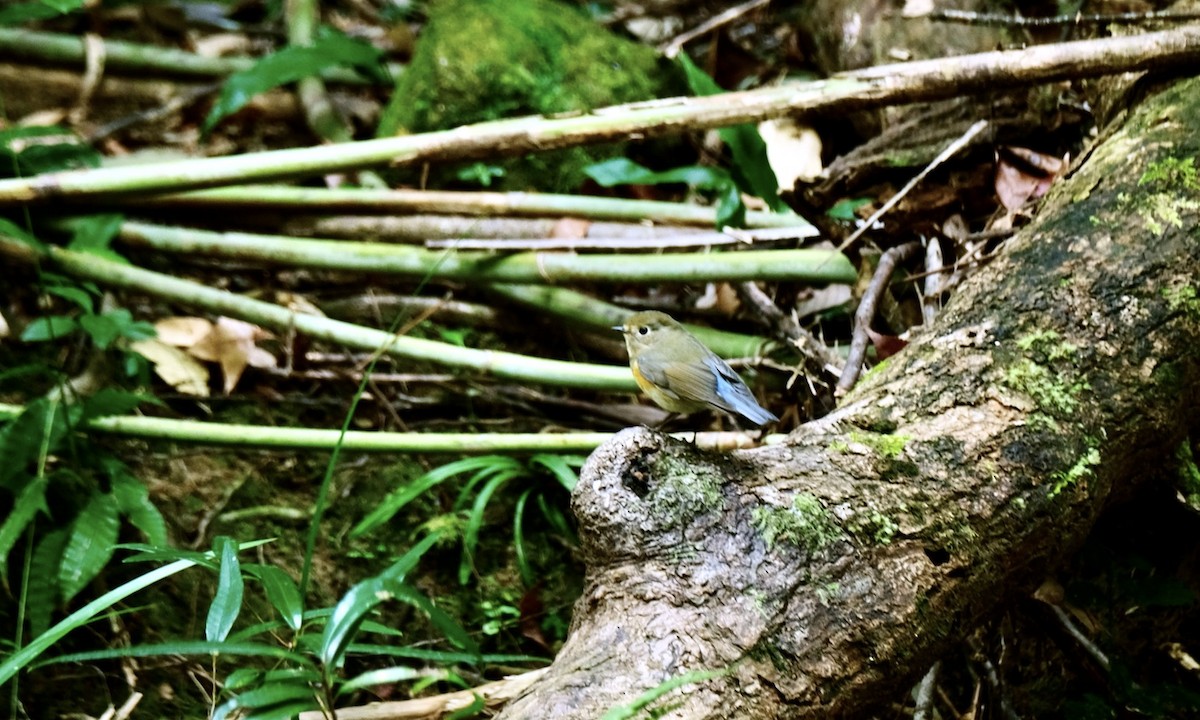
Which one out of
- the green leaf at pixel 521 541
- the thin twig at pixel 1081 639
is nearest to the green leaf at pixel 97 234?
the green leaf at pixel 521 541

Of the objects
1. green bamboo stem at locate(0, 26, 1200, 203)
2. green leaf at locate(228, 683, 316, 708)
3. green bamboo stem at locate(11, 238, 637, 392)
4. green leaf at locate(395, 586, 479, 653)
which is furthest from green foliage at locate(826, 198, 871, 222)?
green leaf at locate(228, 683, 316, 708)

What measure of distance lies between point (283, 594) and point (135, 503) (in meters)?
1.06

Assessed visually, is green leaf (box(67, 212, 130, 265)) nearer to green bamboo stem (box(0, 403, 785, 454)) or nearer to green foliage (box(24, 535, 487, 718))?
green bamboo stem (box(0, 403, 785, 454))

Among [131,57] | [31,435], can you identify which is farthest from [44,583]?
[131,57]

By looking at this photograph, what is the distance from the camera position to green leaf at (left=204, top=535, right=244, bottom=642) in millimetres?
1475

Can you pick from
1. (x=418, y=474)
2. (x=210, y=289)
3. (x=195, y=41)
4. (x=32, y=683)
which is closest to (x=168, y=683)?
(x=32, y=683)

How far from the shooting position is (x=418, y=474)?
9.34 feet

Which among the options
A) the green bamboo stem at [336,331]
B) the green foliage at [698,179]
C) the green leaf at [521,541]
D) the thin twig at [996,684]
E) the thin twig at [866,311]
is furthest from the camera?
the green foliage at [698,179]

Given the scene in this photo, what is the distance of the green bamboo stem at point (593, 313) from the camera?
2912 millimetres

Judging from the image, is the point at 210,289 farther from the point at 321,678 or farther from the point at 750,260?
the point at 321,678

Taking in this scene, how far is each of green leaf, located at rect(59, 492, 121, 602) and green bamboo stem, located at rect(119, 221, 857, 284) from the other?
1.04 meters

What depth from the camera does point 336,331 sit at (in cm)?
291

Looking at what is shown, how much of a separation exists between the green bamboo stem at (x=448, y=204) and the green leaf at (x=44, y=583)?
127 centimetres

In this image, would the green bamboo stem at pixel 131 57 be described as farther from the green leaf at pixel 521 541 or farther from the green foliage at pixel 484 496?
the green leaf at pixel 521 541
